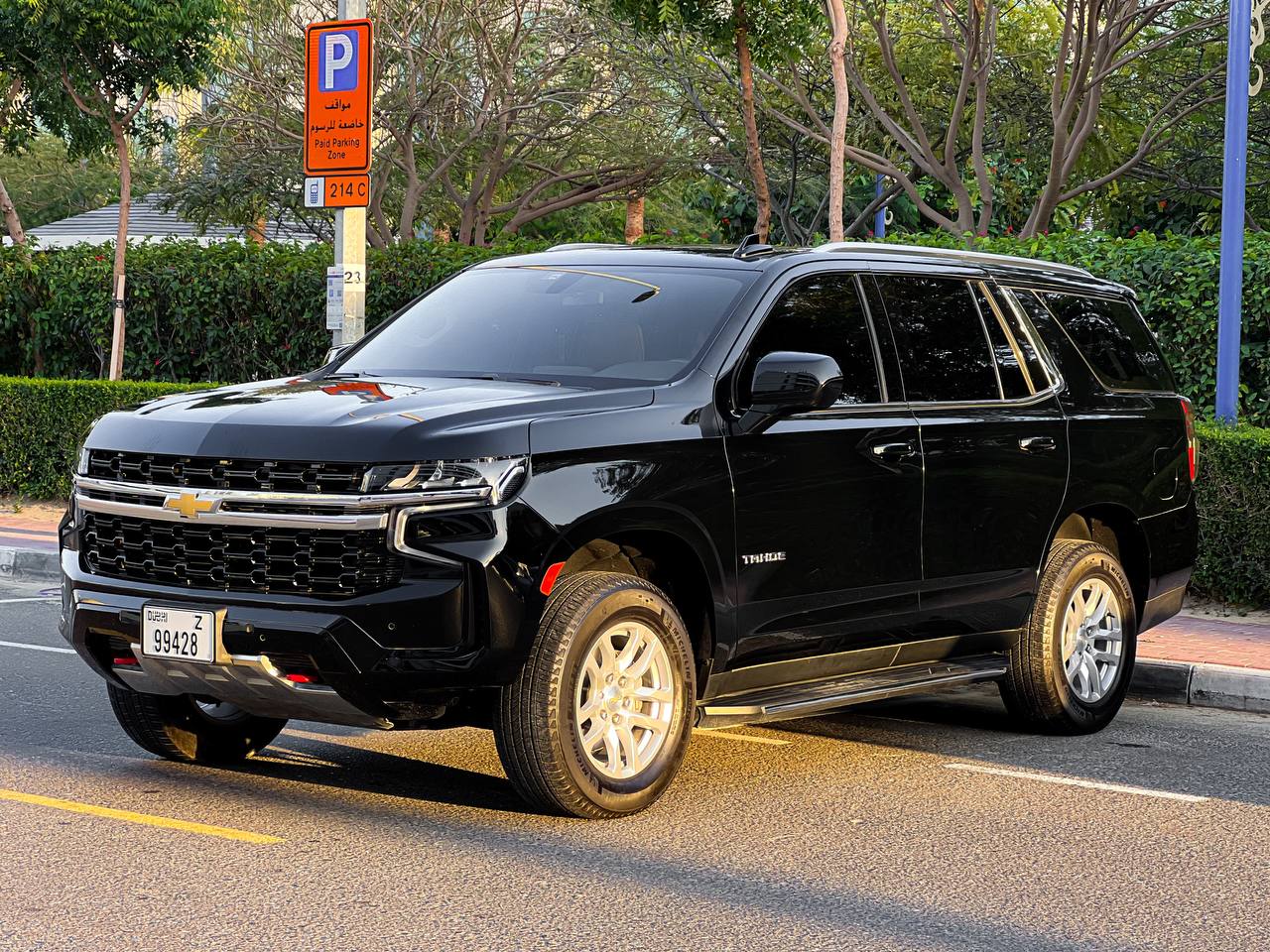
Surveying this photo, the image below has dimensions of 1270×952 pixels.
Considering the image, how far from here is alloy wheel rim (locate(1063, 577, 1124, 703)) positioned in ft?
26.5

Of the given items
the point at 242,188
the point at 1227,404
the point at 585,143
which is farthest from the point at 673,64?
the point at 1227,404

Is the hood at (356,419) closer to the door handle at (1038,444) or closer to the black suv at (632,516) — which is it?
the black suv at (632,516)

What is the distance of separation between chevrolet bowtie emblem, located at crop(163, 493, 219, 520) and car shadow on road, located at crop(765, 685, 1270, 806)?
3.19 meters

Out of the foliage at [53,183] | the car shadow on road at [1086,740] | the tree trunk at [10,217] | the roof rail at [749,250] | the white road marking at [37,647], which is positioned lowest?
the car shadow on road at [1086,740]

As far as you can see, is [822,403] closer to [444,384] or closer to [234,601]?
[444,384]

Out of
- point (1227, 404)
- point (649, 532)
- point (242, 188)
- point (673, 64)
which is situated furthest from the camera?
point (242, 188)

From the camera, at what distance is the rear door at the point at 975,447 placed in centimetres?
732

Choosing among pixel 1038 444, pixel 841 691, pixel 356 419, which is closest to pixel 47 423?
pixel 1038 444

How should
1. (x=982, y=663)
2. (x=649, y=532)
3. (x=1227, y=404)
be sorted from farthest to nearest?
(x=1227, y=404) → (x=982, y=663) → (x=649, y=532)

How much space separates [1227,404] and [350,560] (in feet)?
25.3

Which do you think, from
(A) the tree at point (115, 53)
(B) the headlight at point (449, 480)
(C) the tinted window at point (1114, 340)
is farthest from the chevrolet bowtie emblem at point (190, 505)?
(A) the tree at point (115, 53)

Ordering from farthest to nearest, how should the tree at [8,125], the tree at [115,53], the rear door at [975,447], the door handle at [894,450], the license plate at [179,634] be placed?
the tree at [8,125]
the tree at [115,53]
the rear door at [975,447]
the door handle at [894,450]
the license plate at [179,634]

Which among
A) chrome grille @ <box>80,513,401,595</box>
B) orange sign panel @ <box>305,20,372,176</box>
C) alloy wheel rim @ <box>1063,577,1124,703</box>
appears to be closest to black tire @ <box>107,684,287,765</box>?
chrome grille @ <box>80,513,401,595</box>

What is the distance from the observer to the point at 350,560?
224 inches
